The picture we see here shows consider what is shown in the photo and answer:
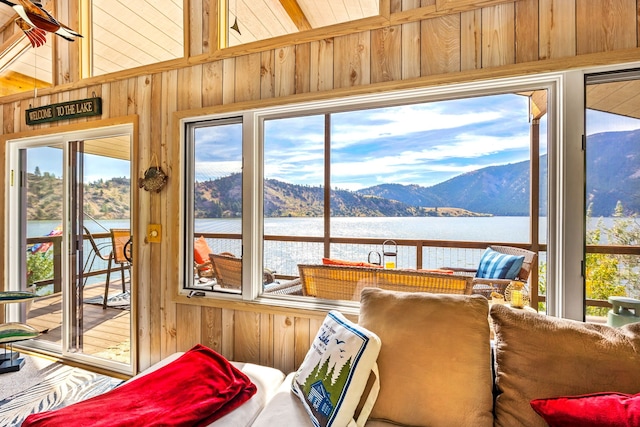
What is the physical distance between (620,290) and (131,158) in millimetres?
3421

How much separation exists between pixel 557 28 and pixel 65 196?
152 inches

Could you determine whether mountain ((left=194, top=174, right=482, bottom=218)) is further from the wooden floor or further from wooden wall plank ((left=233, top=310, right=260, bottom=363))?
the wooden floor

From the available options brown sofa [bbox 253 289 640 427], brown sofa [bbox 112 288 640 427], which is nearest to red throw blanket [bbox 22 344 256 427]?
brown sofa [bbox 112 288 640 427]

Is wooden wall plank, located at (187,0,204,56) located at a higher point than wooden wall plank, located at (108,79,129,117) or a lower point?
higher

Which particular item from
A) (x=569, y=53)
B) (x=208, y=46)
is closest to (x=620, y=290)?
(x=569, y=53)

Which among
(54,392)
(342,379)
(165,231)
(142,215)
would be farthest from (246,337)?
(54,392)

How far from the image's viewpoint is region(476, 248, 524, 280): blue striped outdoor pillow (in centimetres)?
314

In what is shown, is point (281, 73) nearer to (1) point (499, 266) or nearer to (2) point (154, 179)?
(2) point (154, 179)

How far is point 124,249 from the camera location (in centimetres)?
278

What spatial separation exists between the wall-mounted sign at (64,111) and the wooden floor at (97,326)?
1515 millimetres

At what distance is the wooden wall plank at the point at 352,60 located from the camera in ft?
6.50

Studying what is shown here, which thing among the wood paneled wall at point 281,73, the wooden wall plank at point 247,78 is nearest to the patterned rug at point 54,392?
the wood paneled wall at point 281,73

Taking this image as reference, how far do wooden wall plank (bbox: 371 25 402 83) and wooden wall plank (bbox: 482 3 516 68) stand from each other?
455mm

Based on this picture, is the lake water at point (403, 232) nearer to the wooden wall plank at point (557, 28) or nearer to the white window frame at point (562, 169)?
the white window frame at point (562, 169)
